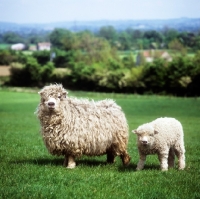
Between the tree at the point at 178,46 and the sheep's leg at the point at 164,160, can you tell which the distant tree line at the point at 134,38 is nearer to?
the tree at the point at 178,46

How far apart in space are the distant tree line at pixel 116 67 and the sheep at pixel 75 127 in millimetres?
26094

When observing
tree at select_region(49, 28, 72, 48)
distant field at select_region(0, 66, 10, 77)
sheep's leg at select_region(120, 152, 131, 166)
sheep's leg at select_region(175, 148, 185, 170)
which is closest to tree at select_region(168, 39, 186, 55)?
tree at select_region(49, 28, 72, 48)

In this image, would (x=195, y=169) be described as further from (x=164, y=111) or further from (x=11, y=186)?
(x=164, y=111)

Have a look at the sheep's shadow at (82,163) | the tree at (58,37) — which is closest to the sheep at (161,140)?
the sheep's shadow at (82,163)

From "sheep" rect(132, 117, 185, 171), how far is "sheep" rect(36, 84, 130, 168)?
3.12 ft

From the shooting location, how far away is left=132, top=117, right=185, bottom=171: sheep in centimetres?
834

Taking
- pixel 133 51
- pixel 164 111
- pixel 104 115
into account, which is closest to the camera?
→ pixel 104 115

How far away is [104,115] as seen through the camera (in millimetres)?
9570

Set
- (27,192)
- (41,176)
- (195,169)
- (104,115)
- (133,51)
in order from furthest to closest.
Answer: (133,51)
(104,115)
(195,169)
(41,176)
(27,192)

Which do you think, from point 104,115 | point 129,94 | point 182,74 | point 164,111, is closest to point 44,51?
point 129,94

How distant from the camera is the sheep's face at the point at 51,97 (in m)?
8.87

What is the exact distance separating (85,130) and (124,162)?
106cm

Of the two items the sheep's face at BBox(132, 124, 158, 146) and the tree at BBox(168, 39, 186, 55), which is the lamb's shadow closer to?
the sheep's face at BBox(132, 124, 158, 146)

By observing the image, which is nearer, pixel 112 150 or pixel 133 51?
pixel 112 150
